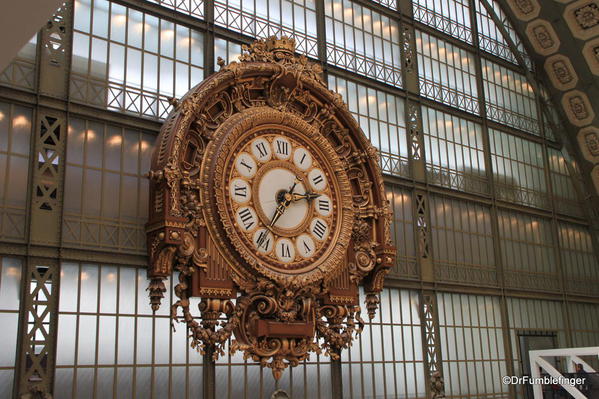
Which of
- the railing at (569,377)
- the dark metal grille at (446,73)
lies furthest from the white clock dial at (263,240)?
the dark metal grille at (446,73)

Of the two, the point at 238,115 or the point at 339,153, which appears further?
the point at 339,153

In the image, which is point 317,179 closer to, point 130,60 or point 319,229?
point 319,229

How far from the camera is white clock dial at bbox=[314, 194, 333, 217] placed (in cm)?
1773

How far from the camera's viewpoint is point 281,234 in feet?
55.0

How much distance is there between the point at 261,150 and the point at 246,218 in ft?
6.01

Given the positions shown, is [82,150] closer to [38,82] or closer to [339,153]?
[38,82]

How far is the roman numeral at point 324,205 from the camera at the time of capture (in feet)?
58.4

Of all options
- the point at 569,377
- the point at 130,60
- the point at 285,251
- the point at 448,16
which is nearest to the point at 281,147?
the point at 285,251

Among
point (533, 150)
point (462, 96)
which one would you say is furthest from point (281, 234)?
point (533, 150)

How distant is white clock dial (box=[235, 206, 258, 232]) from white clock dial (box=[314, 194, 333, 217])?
77.7 inches

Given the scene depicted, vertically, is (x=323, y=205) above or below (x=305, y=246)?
above

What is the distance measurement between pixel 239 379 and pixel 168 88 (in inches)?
292

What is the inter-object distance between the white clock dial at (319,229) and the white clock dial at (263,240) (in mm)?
1316

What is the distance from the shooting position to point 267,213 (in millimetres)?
16688
